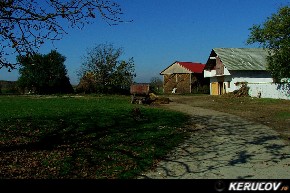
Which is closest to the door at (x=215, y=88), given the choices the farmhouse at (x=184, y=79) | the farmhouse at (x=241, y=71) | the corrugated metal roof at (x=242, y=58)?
the farmhouse at (x=241, y=71)

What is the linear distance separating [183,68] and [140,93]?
29.9m

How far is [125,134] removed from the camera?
462 inches

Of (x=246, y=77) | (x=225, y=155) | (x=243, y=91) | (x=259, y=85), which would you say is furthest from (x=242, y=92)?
(x=225, y=155)

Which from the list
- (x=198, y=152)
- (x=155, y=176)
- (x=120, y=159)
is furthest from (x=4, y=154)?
(x=198, y=152)

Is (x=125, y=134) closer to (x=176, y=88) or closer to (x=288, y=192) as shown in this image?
(x=288, y=192)

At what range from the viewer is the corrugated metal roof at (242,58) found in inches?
1634

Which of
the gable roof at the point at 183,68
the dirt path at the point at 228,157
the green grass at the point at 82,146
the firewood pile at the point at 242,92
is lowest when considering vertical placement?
the dirt path at the point at 228,157

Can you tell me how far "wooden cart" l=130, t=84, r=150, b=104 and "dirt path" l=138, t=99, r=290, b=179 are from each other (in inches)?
552

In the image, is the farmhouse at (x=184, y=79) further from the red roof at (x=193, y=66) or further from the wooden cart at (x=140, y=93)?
the wooden cart at (x=140, y=93)

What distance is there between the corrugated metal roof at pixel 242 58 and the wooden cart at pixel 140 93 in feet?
55.8

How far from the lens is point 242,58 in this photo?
1724 inches

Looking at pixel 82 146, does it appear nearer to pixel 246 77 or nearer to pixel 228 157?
pixel 228 157

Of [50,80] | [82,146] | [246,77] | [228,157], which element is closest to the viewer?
[228,157]

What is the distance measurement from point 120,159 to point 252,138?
5.47 m
